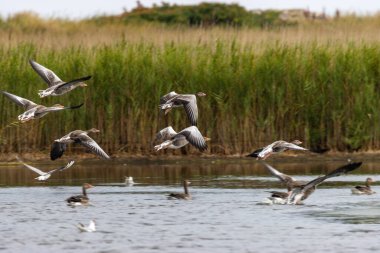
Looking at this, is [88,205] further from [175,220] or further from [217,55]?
[217,55]

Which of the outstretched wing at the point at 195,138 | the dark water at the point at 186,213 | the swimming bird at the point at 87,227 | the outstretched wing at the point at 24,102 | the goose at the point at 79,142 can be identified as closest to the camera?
the dark water at the point at 186,213

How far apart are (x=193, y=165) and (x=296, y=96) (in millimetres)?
2715

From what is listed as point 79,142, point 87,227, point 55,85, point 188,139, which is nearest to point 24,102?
point 55,85

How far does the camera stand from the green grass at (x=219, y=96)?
26.1m

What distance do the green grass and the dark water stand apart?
79cm

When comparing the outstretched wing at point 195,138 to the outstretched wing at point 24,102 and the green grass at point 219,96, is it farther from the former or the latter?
the green grass at point 219,96

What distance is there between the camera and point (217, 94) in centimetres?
2652

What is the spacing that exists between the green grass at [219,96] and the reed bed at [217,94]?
0.02m

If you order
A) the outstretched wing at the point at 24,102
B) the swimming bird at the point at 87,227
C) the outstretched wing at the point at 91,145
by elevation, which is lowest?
the swimming bird at the point at 87,227

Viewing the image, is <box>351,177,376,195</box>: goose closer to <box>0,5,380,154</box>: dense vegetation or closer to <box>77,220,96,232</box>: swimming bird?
<box>77,220,96,232</box>: swimming bird

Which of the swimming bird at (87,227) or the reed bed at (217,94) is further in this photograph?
the reed bed at (217,94)

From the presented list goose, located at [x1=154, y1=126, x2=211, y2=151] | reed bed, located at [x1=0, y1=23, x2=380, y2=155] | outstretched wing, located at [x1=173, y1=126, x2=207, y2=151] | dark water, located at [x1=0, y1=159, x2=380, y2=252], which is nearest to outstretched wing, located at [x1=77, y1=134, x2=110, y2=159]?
dark water, located at [x1=0, y1=159, x2=380, y2=252]

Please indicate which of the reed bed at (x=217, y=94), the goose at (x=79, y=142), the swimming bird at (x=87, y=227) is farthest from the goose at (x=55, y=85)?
the reed bed at (x=217, y=94)

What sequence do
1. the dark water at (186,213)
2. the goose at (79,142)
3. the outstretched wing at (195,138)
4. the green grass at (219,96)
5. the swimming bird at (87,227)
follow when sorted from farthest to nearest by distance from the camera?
the green grass at (219,96) → the goose at (79,142) → the outstretched wing at (195,138) → the swimming bird at (87,227) → the dark water at (186,213)
